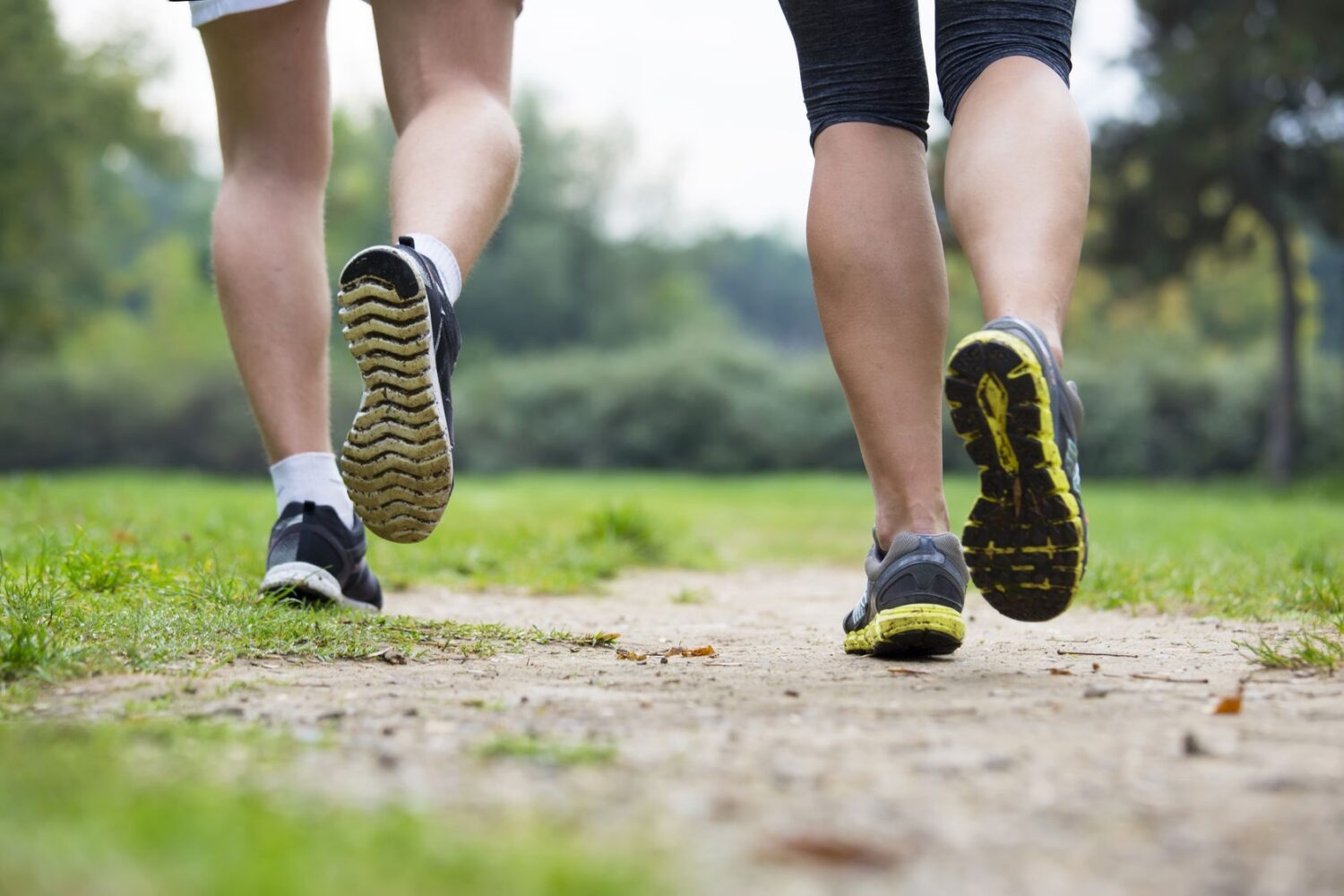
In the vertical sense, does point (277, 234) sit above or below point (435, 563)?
above

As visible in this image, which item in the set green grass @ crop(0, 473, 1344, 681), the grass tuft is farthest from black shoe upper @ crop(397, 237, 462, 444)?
the grass tuft

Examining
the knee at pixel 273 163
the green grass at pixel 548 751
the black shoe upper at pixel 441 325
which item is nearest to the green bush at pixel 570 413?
the knee at pixel 273 163

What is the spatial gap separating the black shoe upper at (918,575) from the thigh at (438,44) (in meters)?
1.11

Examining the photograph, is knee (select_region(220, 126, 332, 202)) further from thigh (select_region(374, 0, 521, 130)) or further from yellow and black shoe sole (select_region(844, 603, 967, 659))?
yellow and black shoe sole (select_region(844, 603, 967, 659))

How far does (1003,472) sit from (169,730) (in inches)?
38.9

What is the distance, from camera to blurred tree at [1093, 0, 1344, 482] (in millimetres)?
12844

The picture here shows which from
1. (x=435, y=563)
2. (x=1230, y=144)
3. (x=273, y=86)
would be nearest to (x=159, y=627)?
(x=273, y=86)

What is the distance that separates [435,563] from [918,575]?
7.62 ft

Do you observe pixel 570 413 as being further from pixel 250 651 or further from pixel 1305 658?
pixel 1305 658

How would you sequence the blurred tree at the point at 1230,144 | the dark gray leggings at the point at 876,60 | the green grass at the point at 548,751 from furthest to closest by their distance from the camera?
1. the blurred tree at the point at 1230,144
2. the dark gray leggings at the point at 876,60
3. the green grass at the point at 548,751

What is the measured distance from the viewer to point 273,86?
223cm

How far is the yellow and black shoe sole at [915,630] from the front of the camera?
179 cm

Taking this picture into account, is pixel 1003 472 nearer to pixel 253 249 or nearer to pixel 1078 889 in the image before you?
pixel 1078 889

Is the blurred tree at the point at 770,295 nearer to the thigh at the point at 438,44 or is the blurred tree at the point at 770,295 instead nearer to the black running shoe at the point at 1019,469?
the thigh at the point at 438,44
